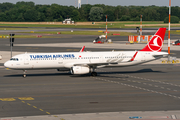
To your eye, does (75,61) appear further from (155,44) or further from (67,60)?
(155,44)

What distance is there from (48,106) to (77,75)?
19817 mm

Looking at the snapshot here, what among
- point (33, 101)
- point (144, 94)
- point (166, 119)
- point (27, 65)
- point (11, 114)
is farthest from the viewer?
point (27, 65)

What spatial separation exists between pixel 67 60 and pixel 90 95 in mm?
13844

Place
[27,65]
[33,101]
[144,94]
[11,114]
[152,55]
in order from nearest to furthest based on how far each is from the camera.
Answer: [11,114] → [33,101] → [144,94] → [27,65] → [152,55]

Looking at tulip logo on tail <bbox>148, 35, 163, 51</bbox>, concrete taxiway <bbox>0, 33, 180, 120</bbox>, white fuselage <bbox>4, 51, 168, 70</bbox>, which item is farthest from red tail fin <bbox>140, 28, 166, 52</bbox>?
concrete taxiway <bbox>0, 33, 180, 120</bbox>

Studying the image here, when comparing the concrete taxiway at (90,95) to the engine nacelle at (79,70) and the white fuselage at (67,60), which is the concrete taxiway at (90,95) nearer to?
the engine nacelle at (79,70)

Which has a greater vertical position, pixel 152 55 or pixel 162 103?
pixel 152 55

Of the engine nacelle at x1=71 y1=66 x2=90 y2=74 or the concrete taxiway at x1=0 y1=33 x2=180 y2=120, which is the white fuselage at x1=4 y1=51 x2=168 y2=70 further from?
the concrete taxiway at x1=0 y1=33 x2=180 y2=120

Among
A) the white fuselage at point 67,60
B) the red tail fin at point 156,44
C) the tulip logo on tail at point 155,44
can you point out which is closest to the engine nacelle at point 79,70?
the white fuselage at point 67,60

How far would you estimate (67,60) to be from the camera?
154ft

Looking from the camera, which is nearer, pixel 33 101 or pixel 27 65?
pixel 33 101

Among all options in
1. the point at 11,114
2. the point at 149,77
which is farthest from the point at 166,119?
the point at 149,77

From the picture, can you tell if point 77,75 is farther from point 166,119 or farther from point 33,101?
point 166,119

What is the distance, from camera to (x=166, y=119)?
2447 centimetres
